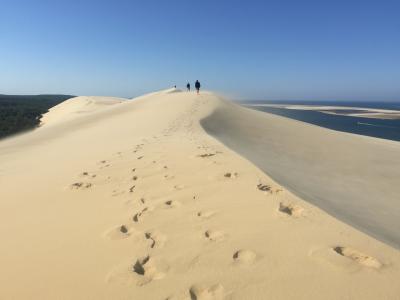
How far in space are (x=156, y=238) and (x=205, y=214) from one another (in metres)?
0.68

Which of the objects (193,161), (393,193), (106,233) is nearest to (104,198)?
(106,233)

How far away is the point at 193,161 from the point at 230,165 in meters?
0.75

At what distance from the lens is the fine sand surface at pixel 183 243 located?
8.15ft

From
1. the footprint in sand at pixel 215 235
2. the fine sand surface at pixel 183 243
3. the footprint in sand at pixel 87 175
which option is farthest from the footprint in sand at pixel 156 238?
the footprint in sand at pixel 87 175

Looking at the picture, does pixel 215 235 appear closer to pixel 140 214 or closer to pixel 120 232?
pixel 120 232

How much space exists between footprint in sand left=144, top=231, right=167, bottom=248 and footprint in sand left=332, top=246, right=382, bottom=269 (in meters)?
1.46

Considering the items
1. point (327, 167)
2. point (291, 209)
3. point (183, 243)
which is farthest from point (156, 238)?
point (327, 167)

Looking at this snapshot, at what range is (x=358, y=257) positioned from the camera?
2725 mm

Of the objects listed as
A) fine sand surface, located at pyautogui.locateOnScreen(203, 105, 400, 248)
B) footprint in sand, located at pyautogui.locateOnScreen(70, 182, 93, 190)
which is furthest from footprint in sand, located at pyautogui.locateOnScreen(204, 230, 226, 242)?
footprint in sand, located at pyautogui.locateOnScreen(70, 182, 93, 190)

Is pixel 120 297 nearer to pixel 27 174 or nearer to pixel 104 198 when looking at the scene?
pixel 104 198

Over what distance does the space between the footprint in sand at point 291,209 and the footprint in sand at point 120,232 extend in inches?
60.5

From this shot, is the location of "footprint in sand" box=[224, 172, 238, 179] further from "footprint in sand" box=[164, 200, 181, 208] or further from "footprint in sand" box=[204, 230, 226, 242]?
"footprint in sand" box=[204, 230, 226, 242]

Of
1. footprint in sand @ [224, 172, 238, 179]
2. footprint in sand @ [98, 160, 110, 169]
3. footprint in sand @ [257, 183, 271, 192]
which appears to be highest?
footprint in sand @ [257, 183, 271, 192]

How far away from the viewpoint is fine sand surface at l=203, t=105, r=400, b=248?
467cm
